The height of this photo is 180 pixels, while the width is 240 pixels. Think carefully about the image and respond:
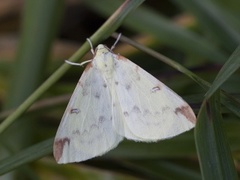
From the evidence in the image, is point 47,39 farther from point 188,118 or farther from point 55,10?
point 188,118

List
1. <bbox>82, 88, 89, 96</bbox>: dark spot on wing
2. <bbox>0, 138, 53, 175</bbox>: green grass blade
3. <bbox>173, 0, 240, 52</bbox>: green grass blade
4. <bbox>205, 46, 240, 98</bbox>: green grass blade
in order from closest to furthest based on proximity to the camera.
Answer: <bbox>205, 46, 240, 98</bbox>: green grass blade → <bbox>0, 138, 53, 175</bbox>: green grass blade → <bbox>82, 88, 89, 96</bbox>: dark spot on wing → <bbox>173, 0, 240, 52</bbox>: green grass blade

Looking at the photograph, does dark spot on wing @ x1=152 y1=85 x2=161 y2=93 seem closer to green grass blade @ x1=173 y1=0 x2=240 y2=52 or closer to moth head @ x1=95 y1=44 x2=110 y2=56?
moth head @ x1=95 y1=44 x2=110 y2=56

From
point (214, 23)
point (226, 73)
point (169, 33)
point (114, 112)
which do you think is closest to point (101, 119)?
point (114, 112)

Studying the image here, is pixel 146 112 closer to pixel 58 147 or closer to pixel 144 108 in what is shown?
pixel 144 108

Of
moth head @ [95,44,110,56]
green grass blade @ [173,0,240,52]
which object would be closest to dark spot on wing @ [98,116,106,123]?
moth head @ [95,44,110,56]

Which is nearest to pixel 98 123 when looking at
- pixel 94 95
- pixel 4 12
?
Result: pixel 94 95

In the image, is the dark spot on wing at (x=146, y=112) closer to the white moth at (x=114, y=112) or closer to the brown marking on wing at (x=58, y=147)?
the white moth at (x=114, y=112)

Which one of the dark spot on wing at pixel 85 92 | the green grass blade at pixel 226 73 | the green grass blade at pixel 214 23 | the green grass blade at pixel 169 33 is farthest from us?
the green grass blade at pixel 169 33

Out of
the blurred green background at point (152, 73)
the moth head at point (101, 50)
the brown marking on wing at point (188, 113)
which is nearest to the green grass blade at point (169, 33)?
the blurred green background at point (152, 73)
